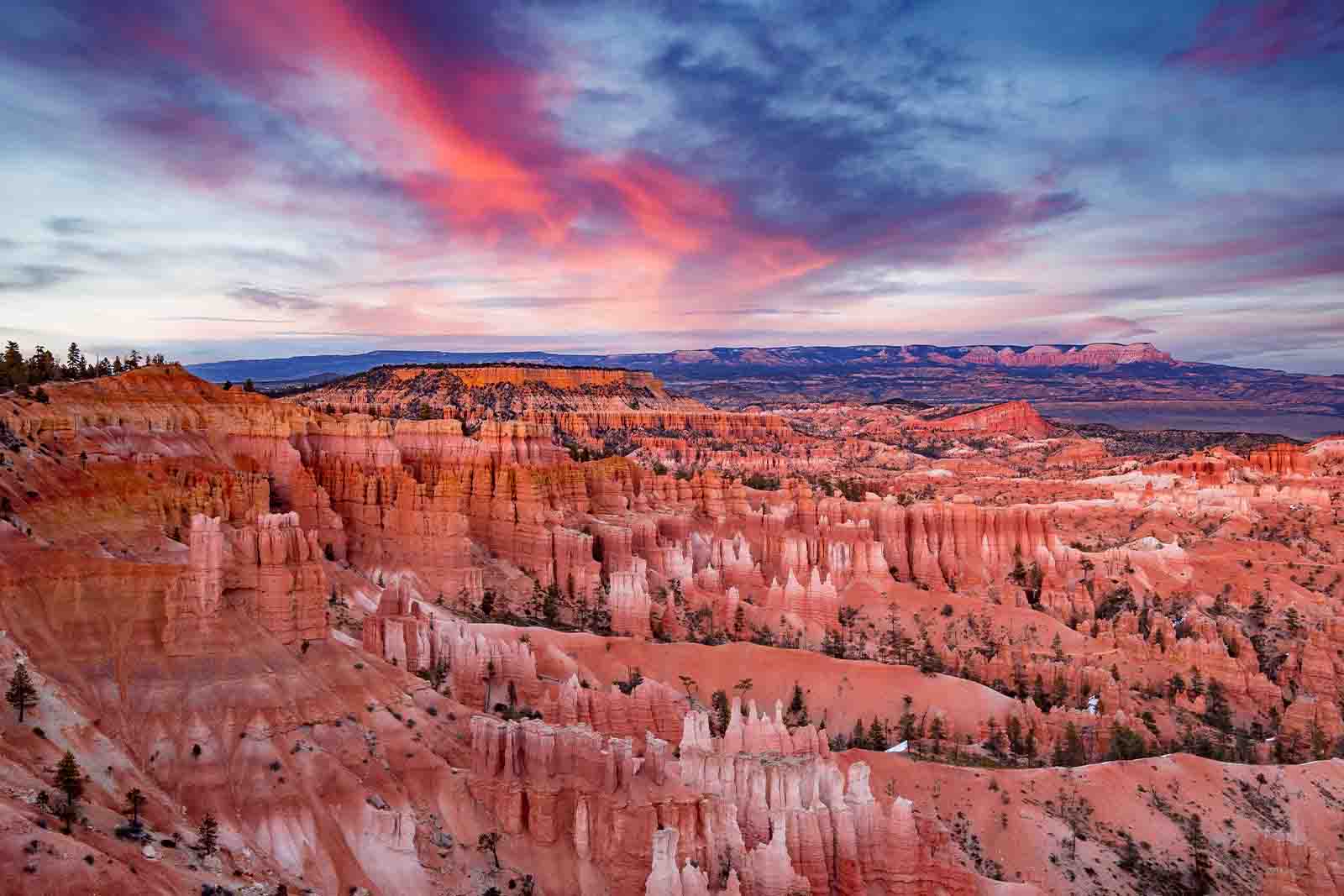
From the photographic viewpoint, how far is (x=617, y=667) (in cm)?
4175

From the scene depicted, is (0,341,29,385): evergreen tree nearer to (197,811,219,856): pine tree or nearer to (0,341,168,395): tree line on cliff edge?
(0,341,168,395): tree line on cliff edge

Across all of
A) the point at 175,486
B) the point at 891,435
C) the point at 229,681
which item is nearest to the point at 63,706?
the point at 229,681

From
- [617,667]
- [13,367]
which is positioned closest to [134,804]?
[617,667]

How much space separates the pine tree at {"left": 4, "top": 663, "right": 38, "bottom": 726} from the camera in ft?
66.2

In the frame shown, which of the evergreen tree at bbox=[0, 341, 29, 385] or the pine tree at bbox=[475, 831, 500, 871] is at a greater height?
the evergreen tree at bbox=[0, 341, 29, 385]

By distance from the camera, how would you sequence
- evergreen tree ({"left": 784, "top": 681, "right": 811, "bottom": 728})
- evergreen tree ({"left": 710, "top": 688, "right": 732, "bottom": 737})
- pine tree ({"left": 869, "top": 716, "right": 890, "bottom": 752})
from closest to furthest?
evergreen tree ({"left": 710, "top": 688, "right": 732, "bottom": 737}), pine tree ({"left": 869, "top": 716, "right": 890, "bottom": 752}), evergreen tree ({"left": 784, "top": 681, "right": 811, "bottom": 728})

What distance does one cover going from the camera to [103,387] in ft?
147

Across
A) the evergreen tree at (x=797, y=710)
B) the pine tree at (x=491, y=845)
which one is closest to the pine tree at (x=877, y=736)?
the evergreen tree at (x=797, y=710)

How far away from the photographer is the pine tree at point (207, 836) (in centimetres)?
1933

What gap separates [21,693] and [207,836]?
5104 millimetres

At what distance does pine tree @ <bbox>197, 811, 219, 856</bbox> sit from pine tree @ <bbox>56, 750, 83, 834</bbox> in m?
2.50

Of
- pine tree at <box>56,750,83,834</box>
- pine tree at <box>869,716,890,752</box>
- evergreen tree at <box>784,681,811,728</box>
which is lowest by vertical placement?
pine tree at <box>869,716,890,752</box>

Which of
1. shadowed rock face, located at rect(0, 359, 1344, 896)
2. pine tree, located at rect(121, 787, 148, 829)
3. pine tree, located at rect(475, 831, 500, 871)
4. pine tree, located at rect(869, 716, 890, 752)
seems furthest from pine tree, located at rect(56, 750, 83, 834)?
pine tree, located at rect(869, 716, 890, 752)

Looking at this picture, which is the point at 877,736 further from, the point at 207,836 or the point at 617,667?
the point at 207,836
